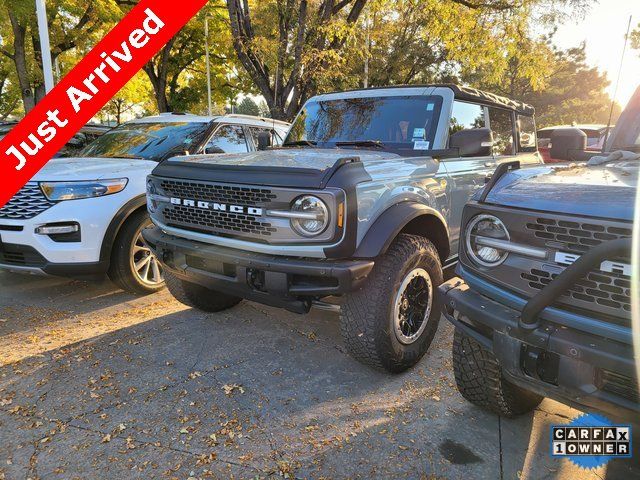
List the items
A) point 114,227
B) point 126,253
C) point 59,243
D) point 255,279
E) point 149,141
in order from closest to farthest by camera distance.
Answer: point 255,279 < point 59,243 < point 114,227 < point 126,253 < point 149,141

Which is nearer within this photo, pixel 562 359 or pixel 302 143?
pixel 562 359

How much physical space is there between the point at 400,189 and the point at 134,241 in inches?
107

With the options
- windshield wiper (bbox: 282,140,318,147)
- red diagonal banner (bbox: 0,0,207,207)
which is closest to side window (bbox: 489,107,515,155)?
windshield wiper (bbox: 282,140,318,147)

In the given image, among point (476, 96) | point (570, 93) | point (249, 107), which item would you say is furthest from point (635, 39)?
point (249, 107)

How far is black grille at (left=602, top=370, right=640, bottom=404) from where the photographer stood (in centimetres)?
164

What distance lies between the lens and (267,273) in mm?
2717

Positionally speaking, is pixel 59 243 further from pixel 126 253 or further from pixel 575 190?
pixel 575 190

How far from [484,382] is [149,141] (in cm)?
444

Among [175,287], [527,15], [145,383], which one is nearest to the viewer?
[145,383]

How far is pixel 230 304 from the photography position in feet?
14.0

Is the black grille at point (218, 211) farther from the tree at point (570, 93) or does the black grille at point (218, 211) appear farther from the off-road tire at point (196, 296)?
the tree at point (570, 93)

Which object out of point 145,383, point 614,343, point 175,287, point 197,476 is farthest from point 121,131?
point 614,343

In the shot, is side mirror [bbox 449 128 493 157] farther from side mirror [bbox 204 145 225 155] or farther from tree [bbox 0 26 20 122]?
tree [bbox 0 26 20 122]

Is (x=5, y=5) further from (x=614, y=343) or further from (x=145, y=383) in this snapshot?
(x=614, y=343)
